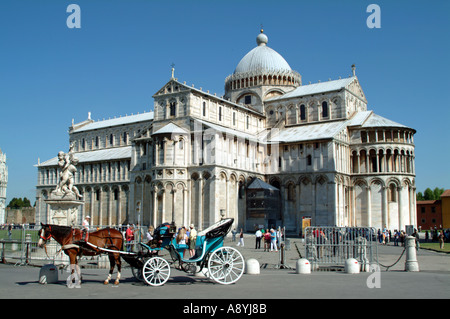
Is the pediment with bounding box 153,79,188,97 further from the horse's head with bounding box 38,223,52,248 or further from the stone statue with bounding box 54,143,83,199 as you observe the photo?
the horse's head with bounding box 38,223,52,248

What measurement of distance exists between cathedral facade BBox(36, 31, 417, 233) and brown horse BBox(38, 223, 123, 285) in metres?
30.3

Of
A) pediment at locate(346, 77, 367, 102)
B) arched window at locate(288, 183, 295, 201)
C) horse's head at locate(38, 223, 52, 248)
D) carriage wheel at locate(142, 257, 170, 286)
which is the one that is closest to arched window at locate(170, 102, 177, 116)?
arched window at locate(288, 183, 295, 201)

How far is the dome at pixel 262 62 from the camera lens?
60156 millimetres

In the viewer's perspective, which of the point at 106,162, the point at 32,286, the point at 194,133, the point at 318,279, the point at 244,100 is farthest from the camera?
the point at 106,162

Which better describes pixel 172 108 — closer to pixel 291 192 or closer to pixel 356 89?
pixel 291 192

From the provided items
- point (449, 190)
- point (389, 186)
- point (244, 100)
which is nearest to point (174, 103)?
point (244, 100)

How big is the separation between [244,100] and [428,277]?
46160 mm

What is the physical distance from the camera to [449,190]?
2943 inches

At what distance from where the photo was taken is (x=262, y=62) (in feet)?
198

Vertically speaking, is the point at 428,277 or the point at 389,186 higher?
the point at 389,186

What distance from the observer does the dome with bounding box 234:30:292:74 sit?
197ft

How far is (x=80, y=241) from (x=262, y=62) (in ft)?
165

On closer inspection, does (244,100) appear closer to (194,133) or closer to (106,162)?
(194,133)
